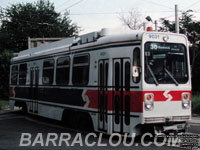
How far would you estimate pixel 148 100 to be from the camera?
9.15m

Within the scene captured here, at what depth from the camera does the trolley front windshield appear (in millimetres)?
9367

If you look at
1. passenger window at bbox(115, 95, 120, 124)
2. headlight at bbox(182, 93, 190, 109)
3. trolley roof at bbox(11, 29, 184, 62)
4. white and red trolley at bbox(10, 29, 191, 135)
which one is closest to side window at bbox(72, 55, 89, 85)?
white and red trolley at bbox(10, 29, 191, 135)

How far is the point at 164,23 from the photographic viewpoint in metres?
36.8

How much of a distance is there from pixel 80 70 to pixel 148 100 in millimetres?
3194

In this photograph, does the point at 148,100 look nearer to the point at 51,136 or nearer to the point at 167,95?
the point at 167,95

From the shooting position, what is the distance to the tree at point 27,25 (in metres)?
41.5

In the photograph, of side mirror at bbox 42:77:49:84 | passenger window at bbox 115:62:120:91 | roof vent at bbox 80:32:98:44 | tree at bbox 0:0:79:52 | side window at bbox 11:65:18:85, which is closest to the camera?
passenger window at bbox 115:62:120:91

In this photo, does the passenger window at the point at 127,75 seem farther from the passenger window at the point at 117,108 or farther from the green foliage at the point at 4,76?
the green foliage at the point at 4,76

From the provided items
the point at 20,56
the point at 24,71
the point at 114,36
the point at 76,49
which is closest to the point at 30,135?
the point at 76,49

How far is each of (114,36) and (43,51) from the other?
6100 millimetres

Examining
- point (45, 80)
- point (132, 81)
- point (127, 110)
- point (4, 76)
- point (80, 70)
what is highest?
point (4, 76)

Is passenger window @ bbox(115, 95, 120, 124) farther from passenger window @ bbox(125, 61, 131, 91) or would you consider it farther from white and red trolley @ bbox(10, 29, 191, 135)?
passenger window @ bbox(125, 61, 131, 91)

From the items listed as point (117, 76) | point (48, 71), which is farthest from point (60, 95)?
point (117, 76)

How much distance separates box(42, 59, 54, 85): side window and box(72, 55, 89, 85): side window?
7.10 feet
